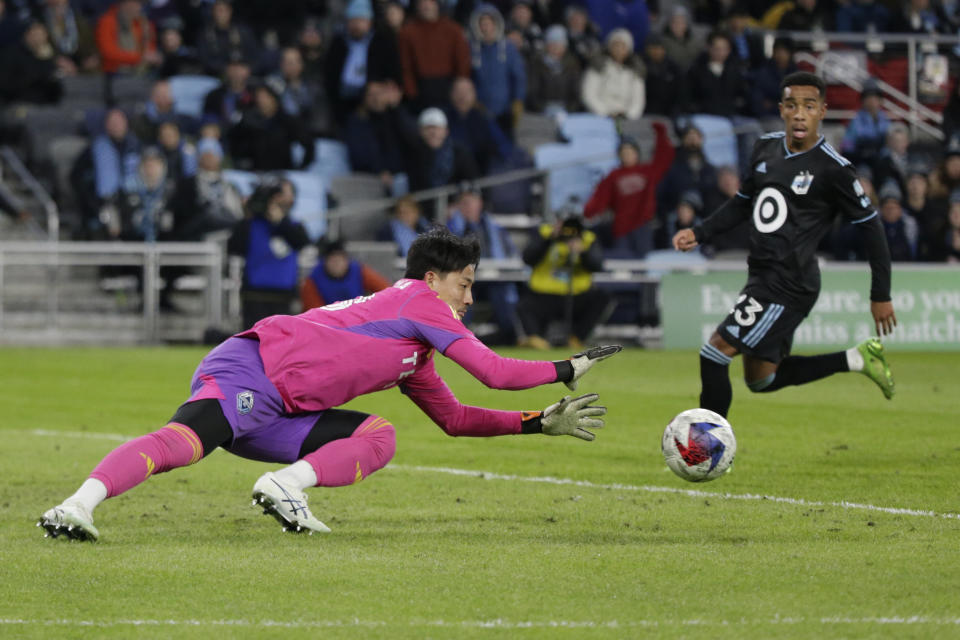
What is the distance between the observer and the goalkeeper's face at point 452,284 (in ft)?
22.7

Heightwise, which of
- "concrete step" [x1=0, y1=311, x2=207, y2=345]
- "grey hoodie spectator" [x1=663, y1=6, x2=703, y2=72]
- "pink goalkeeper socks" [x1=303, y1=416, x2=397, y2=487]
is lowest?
"concrete step" [x1=0, y1=311, x2=207, y2=345]

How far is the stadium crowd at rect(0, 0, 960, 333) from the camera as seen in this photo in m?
20.8

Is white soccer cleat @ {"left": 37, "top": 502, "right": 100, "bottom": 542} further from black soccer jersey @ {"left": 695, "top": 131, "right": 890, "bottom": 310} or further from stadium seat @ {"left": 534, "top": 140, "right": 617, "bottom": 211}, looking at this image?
stadium seat @ {"left": 534, "top": 140, "right": 617, "bottom": 211}

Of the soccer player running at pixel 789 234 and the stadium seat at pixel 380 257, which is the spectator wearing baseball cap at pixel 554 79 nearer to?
the stadium seat at pixel 380 257

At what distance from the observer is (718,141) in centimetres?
2409

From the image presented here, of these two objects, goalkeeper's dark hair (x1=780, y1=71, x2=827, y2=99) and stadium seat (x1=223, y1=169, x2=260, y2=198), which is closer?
goalkeeper's dark hair (x1=780, y1=71, x2=827, y2=99)

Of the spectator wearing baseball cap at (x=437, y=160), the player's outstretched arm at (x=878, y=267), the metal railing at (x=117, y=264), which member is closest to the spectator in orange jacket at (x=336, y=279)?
the metal railing at (x=117, y=264)

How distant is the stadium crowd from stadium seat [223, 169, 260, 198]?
20 centimetres

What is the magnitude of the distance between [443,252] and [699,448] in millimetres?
1786

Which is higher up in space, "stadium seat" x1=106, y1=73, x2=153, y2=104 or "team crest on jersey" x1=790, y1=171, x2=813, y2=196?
"stadium seat" x1=106, y1=73, x2=153, y2=104

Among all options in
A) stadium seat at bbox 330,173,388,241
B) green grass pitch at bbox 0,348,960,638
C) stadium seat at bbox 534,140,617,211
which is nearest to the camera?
green grass pitch at bbox 0,348,960,638

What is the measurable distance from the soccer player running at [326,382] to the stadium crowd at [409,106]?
40.9 ft

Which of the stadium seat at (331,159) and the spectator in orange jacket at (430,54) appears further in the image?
the stadium seat at (331,159)

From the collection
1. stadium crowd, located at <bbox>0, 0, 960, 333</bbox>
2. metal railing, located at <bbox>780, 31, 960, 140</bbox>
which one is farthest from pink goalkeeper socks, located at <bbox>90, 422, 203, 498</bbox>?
metal railing, located at <bbox>780, 31, 960, 140</bbox>
